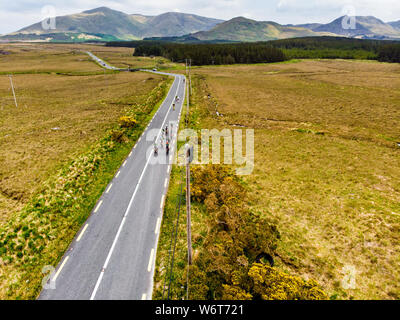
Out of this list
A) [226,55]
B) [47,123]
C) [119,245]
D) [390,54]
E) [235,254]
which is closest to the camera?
[235,254]

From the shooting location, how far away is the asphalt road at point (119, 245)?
44.4 ft

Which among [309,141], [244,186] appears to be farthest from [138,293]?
[309,141]

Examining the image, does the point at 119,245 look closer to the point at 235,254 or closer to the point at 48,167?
the point at 235,254

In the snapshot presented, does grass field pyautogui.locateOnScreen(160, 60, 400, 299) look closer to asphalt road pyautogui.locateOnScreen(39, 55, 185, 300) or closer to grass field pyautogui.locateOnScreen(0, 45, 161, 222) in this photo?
asphalt road pyautogui.locateOnScreen(39, 55, 185, 300)

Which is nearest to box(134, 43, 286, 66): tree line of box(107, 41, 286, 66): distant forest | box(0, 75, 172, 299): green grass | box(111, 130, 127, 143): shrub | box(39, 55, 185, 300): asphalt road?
box(107, 41, 286, 66): distant forest

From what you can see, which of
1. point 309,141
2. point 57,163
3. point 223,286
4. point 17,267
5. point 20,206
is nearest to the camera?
point 223,286

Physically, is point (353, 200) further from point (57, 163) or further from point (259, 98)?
point (259, 98)

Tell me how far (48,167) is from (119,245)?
17.1m

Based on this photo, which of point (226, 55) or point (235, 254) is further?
point (226, 55)

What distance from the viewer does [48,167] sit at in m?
27.1

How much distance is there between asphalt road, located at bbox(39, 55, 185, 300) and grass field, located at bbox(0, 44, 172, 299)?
1145mm

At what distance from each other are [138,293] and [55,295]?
4805 mm

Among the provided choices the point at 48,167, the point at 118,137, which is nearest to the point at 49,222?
the point at 48,167

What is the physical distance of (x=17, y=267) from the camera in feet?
48.0
